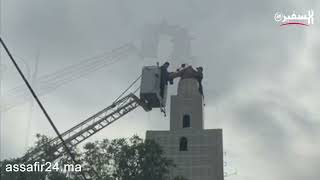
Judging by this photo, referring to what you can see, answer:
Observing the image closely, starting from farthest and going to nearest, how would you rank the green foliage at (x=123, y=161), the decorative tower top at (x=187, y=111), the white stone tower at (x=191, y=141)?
the decorative tower top at (x=187, y=111)
the white stone tower at (x=191, y=141)
the green foliage at (x=123, y=161)

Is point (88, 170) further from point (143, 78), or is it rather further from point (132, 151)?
point (143, 78)

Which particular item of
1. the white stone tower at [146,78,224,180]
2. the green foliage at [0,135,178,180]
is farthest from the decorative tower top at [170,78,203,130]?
the green foliage at [0,135,178,180]

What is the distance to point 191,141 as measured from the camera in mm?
113750

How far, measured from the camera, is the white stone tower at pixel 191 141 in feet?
363

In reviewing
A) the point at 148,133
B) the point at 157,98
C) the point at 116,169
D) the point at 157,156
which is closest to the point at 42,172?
the point at 116,169

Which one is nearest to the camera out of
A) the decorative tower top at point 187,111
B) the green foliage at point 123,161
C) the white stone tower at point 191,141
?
the green foliage at point 123,161

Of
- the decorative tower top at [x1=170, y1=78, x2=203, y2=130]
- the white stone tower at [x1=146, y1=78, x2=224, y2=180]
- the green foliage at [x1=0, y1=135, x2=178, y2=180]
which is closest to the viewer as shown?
the green foliage at [x1=0, y1=135, x2=178, y2=180]

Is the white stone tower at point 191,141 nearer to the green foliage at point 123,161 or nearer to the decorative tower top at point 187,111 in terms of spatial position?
the decorative tower top at point 187,111

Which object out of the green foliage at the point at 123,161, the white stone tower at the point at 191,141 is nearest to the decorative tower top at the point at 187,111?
the white stone tower at the point at 191,141

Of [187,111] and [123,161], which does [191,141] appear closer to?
[187,111]

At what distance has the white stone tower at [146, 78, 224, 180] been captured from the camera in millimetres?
110562

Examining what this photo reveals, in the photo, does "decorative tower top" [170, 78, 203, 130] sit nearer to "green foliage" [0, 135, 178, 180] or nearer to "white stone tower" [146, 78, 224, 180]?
"white stone tower" [146, 78, 224, 180]

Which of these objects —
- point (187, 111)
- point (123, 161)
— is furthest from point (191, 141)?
point (123, 161)

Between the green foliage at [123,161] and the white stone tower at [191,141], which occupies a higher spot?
the white stone tower at [191,141]
